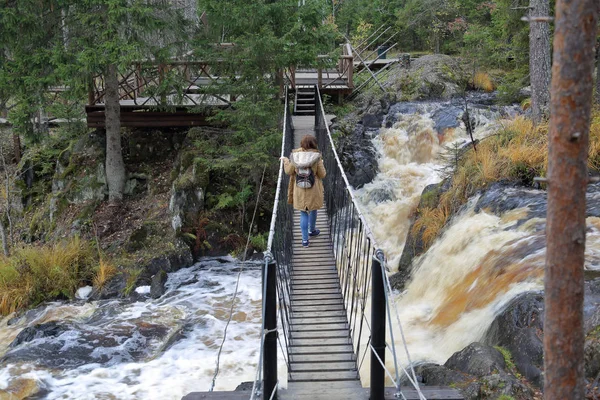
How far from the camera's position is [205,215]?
11117 millimetres

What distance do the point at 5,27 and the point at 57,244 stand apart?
401cm

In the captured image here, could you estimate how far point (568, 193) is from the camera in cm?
225

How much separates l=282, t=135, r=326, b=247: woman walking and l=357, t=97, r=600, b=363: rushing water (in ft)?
5.59

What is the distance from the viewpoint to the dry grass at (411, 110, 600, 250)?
7664mm

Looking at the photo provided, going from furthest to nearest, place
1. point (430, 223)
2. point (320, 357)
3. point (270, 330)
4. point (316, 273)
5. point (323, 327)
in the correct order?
point (430, 223) → point (316, 273) → point (323, 327) → point (320, 357) → point (270, 330)

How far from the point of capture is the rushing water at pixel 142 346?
6.50 meters

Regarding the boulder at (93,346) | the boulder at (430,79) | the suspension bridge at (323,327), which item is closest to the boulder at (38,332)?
the boulder at (93,346)

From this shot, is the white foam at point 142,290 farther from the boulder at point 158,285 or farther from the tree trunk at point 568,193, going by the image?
the tree trunk at point 568,193

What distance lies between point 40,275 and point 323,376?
7.18 metres

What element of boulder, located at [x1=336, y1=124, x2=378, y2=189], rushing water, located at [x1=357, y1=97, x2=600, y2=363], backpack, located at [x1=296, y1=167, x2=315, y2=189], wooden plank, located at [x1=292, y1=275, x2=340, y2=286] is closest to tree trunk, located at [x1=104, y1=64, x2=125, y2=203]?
boulder, located at [x1=336, y1=124, x2=378, y2=189]

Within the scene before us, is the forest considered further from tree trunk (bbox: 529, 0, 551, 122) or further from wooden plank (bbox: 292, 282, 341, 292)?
wooden plank (bbox: 292, 282, 341, 292)

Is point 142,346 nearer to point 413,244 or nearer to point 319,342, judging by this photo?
point 319,342

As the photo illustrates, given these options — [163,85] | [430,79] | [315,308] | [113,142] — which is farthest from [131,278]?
[430,79]

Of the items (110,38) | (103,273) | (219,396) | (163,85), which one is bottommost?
(103,273)
